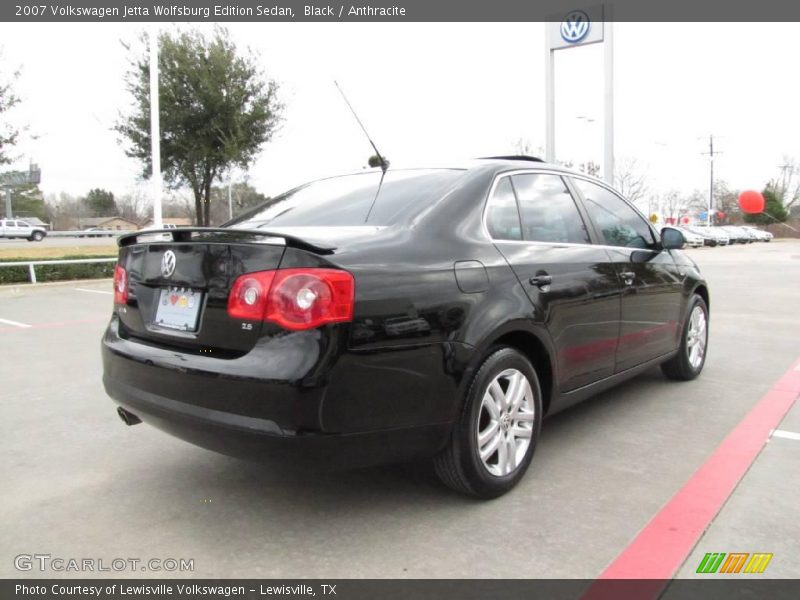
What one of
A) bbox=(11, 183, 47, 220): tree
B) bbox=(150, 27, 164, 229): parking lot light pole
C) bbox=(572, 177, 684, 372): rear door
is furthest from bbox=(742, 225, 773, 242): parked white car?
bbox=(11, 183, 47, 220): tree

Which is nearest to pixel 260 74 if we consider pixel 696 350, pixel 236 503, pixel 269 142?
pixel 269 142

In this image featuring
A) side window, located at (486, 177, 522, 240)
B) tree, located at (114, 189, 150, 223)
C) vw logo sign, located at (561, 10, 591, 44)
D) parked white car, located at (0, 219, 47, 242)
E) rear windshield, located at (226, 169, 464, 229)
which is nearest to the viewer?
rear windshield, located at (226, 169, 464, 229)

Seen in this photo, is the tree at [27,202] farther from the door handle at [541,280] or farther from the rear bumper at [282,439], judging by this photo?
the door handle at [541,280]

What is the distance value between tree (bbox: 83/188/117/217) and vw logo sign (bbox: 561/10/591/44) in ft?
329

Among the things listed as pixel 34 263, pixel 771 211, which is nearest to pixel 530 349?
pixel 34 263

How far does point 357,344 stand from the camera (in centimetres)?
240

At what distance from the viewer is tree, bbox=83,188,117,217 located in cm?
10025

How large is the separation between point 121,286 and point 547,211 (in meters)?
2.32

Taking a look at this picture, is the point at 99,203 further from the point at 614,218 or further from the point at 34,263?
the point at 614,218

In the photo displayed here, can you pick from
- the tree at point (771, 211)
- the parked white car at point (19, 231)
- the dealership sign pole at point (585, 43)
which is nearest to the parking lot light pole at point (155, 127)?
the dealership sign pole at point (585, 43)

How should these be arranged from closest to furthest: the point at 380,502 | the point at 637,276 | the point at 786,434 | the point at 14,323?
the point at 380,502, the point at 786,434, the point at 637,276, the point at 14,323

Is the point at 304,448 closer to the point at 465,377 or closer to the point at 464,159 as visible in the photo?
the point at 465,377

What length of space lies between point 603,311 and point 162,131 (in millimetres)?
17550

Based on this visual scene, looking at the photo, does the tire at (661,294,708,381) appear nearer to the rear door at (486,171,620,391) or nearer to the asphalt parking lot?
the asphalt parking lot
